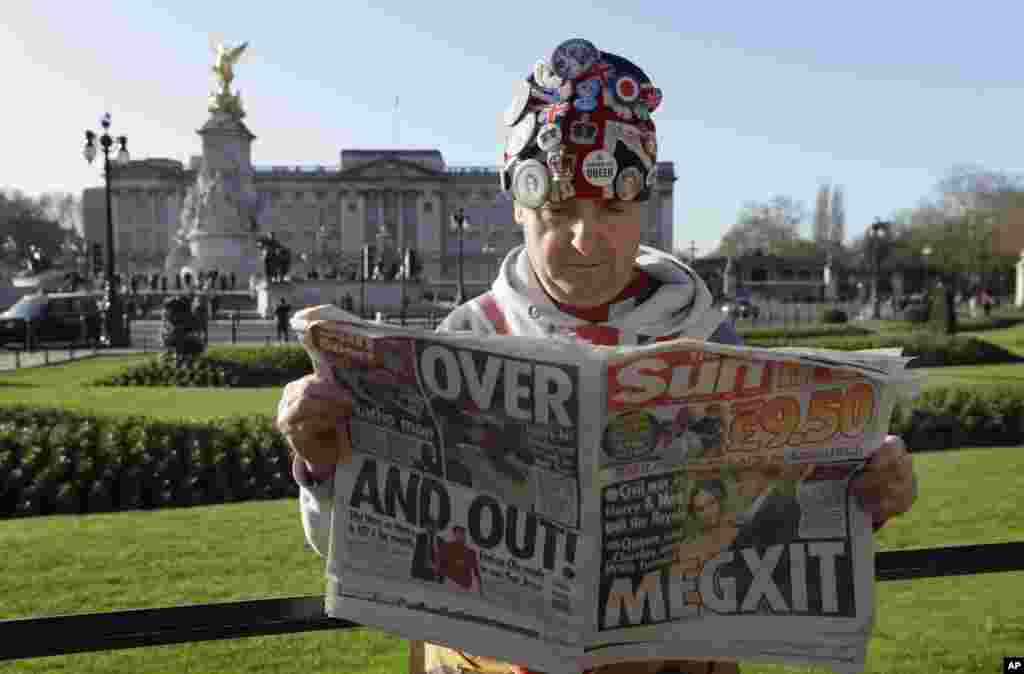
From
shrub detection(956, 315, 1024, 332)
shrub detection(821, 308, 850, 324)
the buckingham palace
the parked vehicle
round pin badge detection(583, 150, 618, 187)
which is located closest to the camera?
round pin badge detection(583, 150, 618, 187)

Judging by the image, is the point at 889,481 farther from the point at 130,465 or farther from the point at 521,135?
the point at 130,465

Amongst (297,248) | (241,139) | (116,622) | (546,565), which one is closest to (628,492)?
(546,565)

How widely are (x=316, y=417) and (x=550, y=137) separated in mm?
830

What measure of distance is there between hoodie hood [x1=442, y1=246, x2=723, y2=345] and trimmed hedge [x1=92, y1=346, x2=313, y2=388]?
44.6 ft

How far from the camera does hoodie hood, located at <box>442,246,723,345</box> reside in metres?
2.17

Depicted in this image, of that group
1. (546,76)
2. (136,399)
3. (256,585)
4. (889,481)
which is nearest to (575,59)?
(546,76)

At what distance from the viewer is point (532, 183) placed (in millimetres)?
2117

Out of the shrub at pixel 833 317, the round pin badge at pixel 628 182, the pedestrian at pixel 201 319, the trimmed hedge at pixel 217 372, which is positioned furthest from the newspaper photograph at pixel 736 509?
the shrub at pixel 833 317

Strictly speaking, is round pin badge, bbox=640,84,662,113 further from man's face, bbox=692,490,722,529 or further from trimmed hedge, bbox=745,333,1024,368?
trimmed hedge, bbox=745,333,1024,368

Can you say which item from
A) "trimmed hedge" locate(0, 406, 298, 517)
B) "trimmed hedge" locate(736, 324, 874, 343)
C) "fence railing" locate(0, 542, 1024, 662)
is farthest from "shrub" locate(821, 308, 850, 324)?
"fence railing" locate(0, 542, 1024, 662)

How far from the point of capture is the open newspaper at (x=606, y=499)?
71.5 inches

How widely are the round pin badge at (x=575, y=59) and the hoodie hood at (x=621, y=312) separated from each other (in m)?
0.47

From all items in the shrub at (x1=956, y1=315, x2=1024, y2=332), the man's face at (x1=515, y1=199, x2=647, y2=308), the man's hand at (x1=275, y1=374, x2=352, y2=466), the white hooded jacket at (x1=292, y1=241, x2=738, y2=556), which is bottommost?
the shrub at (x1=956, y1=315, x2=1024, y2=332)

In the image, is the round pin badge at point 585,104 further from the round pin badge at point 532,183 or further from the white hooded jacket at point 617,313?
the white hooded jacket at point 617,313
